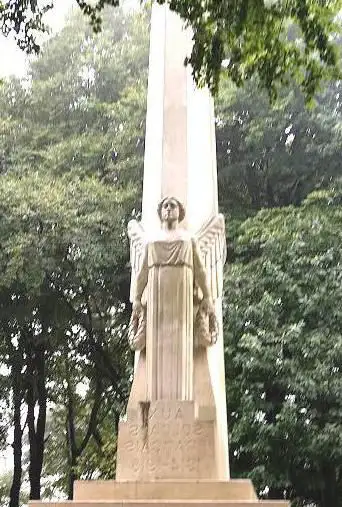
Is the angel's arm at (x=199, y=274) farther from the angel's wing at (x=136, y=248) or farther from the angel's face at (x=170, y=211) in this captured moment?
the angel's wing at (x=136, y=248)

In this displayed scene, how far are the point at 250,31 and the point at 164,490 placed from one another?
4055mm

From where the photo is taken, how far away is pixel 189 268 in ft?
27.2

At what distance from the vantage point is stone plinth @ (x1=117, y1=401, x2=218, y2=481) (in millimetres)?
7172

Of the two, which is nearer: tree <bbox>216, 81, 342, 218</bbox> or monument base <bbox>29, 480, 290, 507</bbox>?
monument base <bbox>29, 480, 290, 507</bbox>

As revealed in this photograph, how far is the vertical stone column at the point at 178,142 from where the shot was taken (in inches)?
364

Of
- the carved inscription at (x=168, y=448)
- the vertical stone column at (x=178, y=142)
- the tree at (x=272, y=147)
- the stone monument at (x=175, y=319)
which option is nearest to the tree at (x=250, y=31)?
the stone monument at (x=175, y=319)

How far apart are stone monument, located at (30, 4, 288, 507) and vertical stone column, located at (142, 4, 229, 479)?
2 cm

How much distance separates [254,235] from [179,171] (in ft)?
20.2

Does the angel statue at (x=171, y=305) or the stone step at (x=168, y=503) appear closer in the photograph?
the stone step at (x=168, y=503)

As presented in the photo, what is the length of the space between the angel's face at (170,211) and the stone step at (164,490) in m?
2.91

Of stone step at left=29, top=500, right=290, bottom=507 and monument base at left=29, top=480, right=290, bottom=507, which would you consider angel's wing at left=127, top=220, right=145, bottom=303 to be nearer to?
monument base at left=29, top=480, right=290, bottom=507

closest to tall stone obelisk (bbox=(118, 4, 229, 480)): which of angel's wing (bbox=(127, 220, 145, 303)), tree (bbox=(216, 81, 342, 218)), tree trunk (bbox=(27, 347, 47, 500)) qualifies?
angel's wing (bbox=(127, 220, 145, 303))

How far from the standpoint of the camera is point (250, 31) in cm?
579

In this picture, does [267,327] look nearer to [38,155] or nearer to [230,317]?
[230,317]
